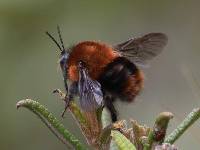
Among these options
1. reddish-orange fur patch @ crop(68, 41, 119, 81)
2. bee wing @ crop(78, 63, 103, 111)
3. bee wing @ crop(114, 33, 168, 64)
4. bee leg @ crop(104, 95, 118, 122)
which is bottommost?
bee leg @ crop(104, 95, 118, 122)

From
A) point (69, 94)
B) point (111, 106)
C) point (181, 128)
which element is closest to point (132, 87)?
point (111, 106)

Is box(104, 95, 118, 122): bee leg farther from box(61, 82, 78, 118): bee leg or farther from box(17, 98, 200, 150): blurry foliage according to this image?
box(17, 98, 200, 150): blurry foliage

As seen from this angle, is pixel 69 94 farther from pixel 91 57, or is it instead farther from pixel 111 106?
pixel 91 57

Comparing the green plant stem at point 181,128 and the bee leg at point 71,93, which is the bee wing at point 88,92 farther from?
the green plant stem at point 181,128

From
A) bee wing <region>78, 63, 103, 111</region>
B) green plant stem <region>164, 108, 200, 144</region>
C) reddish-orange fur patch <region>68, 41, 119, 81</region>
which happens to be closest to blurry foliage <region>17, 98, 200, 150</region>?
green plant stem <region>164, 108, 200, 144</region>

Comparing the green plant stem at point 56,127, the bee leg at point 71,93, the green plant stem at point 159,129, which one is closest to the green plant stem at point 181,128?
the green plant stem at point 159,129
